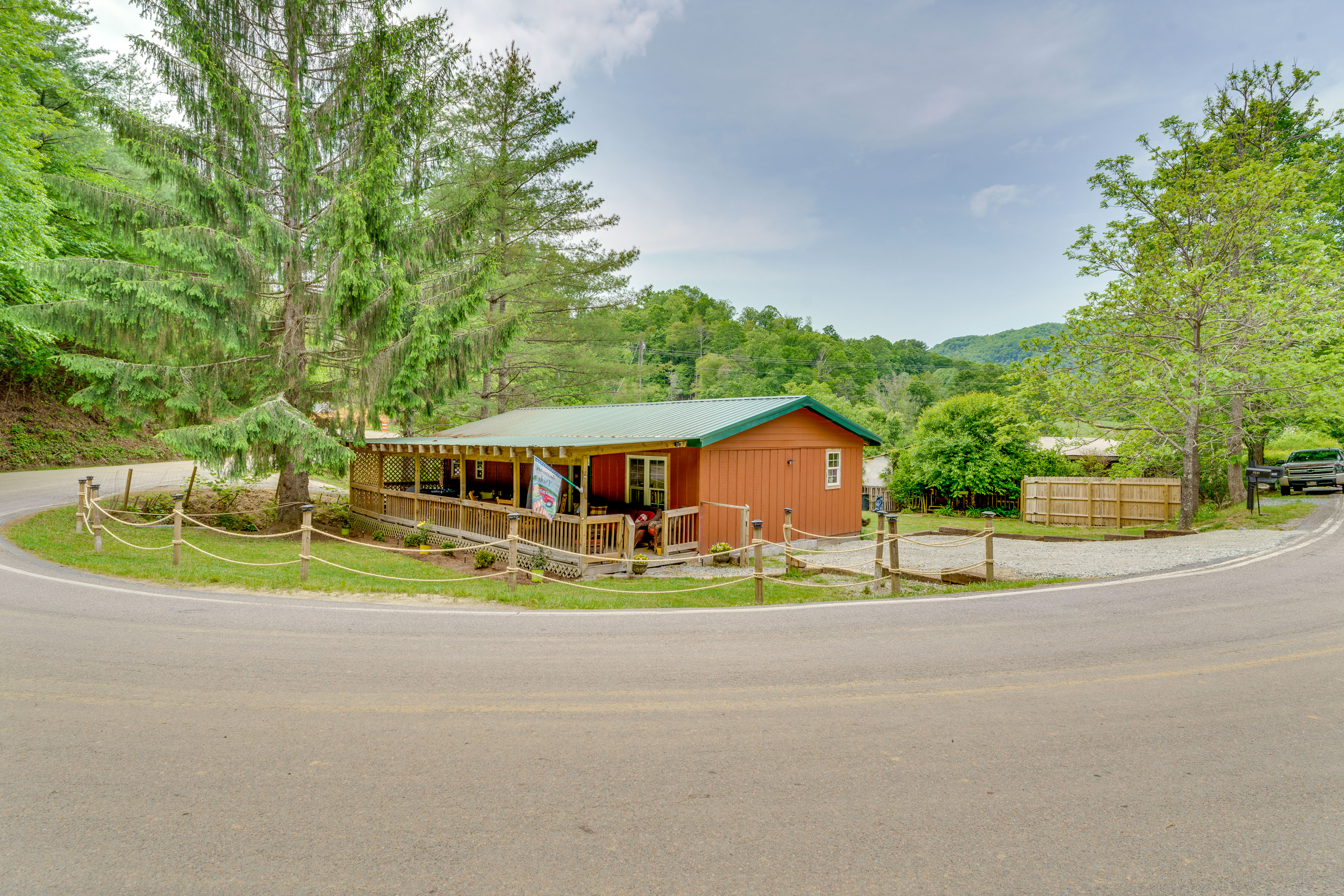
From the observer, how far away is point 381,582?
9031mm

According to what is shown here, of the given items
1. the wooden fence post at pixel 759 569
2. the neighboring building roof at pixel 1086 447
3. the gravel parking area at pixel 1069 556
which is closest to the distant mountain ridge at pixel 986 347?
the neighboring building roof at pixel 1086 447

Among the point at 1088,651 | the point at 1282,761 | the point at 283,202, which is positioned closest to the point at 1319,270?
the point at 1088,651

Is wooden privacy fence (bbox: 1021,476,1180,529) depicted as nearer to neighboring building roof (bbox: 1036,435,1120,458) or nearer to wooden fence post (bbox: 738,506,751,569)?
neighboring building roof (bbox: 1036,435,1120,458)

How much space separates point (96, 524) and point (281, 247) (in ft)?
21.6

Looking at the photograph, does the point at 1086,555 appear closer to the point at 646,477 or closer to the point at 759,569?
the point at 759,569

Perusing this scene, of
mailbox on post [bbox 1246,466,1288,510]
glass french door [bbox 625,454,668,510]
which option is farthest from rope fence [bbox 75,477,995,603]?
mailbox on post [bbox 1246,466,1288,510]

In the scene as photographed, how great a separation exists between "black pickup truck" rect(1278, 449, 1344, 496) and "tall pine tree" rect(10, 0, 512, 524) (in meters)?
25.8

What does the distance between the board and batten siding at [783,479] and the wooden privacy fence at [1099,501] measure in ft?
31.2

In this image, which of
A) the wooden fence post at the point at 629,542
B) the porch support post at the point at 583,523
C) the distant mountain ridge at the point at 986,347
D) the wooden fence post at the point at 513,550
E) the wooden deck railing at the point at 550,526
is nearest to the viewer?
the wooden fence post at the point at 513,550

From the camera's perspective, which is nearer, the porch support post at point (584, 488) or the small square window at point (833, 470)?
the porch support post at point (584, 488)

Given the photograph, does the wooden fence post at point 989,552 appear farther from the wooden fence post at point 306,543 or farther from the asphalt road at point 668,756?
the wooden fence post at point 306,543

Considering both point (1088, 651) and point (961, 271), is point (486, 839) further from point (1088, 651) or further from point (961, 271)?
point (961, 271)

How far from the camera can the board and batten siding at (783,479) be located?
12898mm

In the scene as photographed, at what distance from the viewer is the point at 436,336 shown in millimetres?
14086
